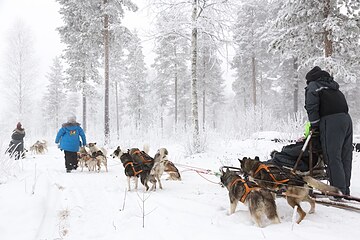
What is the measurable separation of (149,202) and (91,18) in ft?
51.0

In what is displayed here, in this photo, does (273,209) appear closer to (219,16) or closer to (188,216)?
(188,216)

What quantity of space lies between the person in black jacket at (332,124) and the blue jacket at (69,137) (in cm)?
760

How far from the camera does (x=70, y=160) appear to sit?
8.81 meters

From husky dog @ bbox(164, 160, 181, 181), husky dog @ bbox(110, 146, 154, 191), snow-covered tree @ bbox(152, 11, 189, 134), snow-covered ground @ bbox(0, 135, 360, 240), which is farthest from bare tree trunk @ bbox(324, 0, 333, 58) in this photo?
snow-covered tree @ bbox(152, 11, 189, 134)

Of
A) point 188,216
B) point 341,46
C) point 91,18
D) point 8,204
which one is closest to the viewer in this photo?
point 188,216

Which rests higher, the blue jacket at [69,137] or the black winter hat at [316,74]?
the black winter hat at [316,74]

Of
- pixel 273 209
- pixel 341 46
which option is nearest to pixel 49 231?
pixel 273 209

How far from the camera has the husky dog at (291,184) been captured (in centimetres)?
336

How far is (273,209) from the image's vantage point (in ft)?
10.7

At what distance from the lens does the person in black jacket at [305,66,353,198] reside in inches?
152

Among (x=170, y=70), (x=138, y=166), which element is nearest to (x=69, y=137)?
(x=138, y=166)

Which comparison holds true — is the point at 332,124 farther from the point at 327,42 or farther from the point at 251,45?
the point at 251,45

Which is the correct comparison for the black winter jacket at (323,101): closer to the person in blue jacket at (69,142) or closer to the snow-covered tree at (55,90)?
the person in blue jacket at (69,142)

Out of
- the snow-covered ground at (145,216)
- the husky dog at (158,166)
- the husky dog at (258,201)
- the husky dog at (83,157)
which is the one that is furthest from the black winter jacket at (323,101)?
the husky dog at (83,157)
